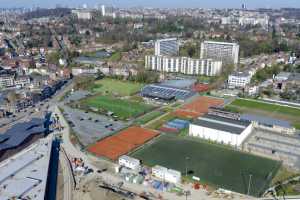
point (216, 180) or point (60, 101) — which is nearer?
point (216, 180)

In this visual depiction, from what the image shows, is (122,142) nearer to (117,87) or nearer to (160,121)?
(160,121)

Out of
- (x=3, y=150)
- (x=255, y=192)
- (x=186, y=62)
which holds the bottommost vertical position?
(x=255, y=192)

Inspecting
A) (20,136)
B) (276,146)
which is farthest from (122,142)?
(276,146)

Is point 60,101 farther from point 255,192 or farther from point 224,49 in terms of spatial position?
point 224,49

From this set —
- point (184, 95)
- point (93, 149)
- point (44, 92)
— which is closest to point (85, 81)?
point (44, 92)

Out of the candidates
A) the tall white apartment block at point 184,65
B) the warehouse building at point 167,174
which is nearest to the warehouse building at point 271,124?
the warehouse building at point 167,174

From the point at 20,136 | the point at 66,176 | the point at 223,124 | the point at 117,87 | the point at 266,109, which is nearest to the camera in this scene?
the point at 66,176

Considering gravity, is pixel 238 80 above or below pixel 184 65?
→ below

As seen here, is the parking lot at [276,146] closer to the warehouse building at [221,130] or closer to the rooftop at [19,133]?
the warehouse building at [221,130]
